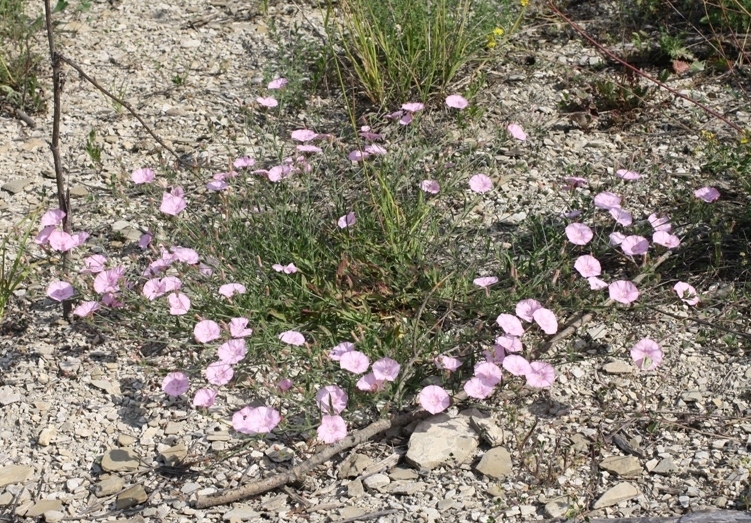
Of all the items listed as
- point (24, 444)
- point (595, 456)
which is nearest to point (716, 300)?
point (595, 456)

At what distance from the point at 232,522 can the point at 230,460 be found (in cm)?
27

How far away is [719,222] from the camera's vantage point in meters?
3.52

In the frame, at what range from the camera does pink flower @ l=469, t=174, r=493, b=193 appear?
357 cm

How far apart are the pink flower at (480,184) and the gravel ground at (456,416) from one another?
21cm

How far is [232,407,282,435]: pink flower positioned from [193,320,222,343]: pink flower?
347 mm

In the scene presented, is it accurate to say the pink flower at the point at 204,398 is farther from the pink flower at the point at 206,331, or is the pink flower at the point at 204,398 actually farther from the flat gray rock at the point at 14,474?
the flat gray rock at the point at 14,474

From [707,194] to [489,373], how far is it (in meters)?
1.17

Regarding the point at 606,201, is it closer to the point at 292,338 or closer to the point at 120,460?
the point at 292,338

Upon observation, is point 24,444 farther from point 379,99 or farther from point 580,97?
point 580,97

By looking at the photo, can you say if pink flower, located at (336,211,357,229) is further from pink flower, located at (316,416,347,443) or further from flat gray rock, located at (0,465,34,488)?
flat gray rock, located at (0,465,34,488)

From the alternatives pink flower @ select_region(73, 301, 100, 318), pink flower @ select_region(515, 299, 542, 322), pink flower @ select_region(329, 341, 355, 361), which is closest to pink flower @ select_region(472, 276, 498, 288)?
pink flower @ select_region(515, 299, 542, 322)

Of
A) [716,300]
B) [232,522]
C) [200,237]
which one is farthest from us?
[200,237]

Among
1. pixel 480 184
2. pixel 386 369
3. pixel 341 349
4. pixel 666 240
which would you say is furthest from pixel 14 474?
pixel 666 240

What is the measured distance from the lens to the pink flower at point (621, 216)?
3297mm
